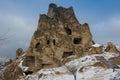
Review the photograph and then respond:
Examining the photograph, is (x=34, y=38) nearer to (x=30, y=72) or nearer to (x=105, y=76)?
(x=30, y=72)

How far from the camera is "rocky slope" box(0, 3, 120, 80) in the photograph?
51.9 meters

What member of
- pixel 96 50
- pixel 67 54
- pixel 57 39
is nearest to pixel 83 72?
pixel 96 50

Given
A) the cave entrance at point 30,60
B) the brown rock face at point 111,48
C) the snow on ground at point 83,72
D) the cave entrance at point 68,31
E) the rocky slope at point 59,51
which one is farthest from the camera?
the cave entrance at point 30,60

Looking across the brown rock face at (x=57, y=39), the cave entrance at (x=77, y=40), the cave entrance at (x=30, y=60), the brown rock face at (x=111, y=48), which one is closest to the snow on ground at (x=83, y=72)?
the brown rock face at (x=111, y=48)

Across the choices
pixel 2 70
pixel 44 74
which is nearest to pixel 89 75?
pixel 44 74

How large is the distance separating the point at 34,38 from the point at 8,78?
898 cm

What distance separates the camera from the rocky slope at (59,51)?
51.9m

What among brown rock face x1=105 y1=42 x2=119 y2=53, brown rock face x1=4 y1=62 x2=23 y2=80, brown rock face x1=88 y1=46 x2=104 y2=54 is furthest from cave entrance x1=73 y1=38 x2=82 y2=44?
brown rock face x1=4 y1=62 x2=23 y2=80

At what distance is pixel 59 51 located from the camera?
60469 millimetres

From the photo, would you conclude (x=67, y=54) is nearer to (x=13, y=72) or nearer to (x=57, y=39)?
(x=57, y=39)

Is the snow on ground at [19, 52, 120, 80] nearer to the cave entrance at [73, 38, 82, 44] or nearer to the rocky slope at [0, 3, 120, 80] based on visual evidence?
the rocky slope at [0, 3, 120, 80]

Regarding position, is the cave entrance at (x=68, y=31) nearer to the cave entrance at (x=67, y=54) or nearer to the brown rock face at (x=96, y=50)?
the cave entrance at (x=67, y=54)

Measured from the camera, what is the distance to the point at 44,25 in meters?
64.4

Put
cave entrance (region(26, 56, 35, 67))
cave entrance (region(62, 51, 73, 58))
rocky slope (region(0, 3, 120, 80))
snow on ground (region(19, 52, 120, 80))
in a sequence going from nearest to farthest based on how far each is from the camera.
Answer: snow on ground (region(19, 52, 120, 80)) < rocky slope (region(0, 3, 120, 80)) < cave entrance (region(62, 51, 73, 58)) < cave entrance (region(26, 56, 35, 67))
